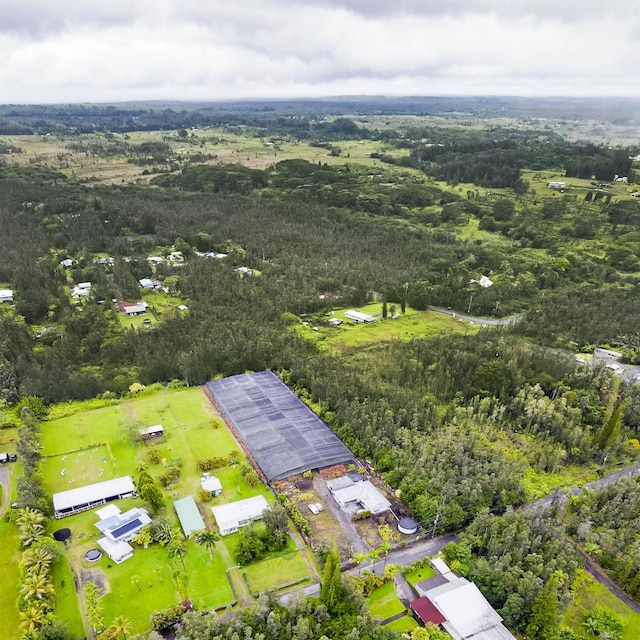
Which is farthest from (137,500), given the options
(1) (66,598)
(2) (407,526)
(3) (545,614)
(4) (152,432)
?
(3) (545,614)

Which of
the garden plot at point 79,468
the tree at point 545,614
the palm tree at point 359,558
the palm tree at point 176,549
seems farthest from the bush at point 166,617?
the tree at point 545,614

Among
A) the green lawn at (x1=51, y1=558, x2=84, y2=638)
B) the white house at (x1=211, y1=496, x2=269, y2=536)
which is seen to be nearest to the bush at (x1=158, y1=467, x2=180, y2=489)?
the white house at (x1=211, y1=496, x2=269, y2=536)

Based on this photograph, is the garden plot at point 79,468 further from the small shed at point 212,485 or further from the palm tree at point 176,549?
the palm tree at point 176,549

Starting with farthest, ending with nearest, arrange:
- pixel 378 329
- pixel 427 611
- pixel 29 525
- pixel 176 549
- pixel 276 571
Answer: pixel 378 329 → pixel 29 525 → pixel 176 549 → pixel 276 571 → pixel 427 611

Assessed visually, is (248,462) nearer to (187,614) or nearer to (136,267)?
(187,614)

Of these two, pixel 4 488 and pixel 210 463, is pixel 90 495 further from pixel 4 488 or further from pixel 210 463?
pixel 210 463

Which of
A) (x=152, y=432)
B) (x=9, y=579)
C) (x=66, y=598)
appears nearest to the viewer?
(x=66, y=598)
